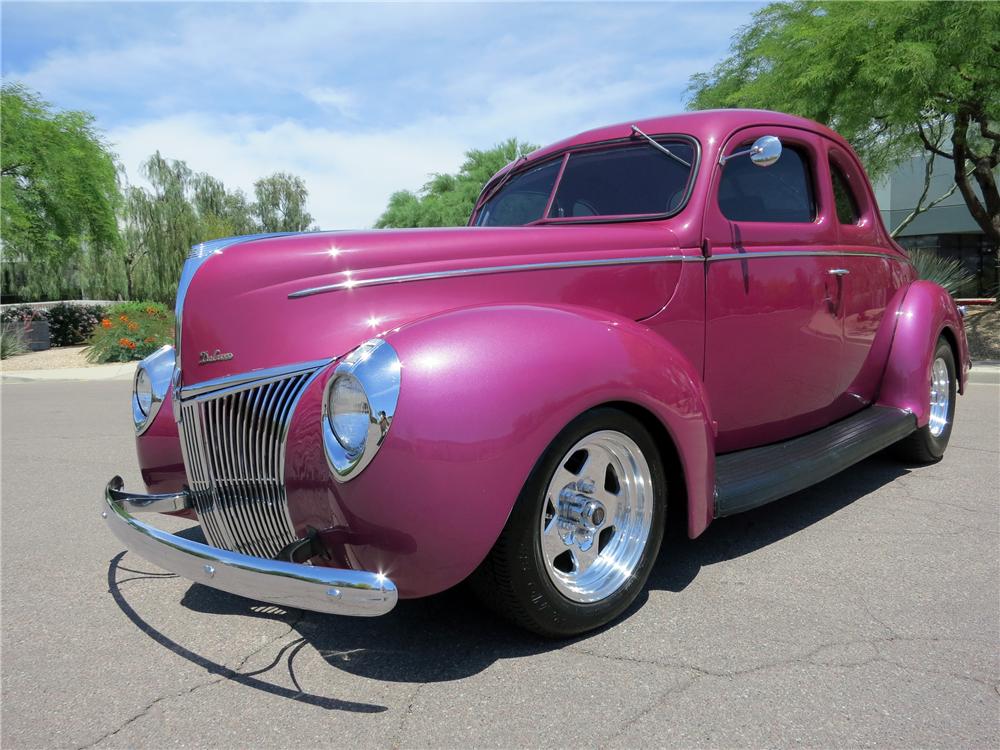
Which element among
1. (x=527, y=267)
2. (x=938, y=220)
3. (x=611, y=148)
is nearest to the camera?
(x=527, y=267)

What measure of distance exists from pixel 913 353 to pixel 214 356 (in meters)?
3.59

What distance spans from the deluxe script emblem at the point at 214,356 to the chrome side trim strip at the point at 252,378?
0.20ft

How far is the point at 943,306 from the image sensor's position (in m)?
4.46

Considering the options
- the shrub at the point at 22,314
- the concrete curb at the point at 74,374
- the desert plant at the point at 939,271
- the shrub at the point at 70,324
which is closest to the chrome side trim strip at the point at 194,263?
the concrete curb at the point at 74,374

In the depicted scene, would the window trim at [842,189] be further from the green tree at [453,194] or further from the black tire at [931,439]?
the green tree at [453,194]

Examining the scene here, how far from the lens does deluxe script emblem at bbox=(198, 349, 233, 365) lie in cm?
233

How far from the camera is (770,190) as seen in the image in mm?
3545

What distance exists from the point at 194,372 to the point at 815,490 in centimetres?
328

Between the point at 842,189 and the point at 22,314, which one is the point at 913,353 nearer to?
the point at 842,189

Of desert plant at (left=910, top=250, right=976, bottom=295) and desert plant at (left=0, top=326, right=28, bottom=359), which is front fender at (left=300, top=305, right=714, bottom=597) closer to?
desert plant at (left=910, top=250, right=976, bottom=295)

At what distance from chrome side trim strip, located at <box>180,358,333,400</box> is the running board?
1.51m

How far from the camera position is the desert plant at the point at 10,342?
16.5m

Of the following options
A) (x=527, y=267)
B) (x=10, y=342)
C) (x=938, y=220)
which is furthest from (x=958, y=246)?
(x=10, y=342)

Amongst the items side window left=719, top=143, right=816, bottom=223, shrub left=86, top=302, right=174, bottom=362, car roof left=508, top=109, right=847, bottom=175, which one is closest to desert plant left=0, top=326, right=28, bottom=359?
shrub left=86, top=302, right=174, bottom=362
